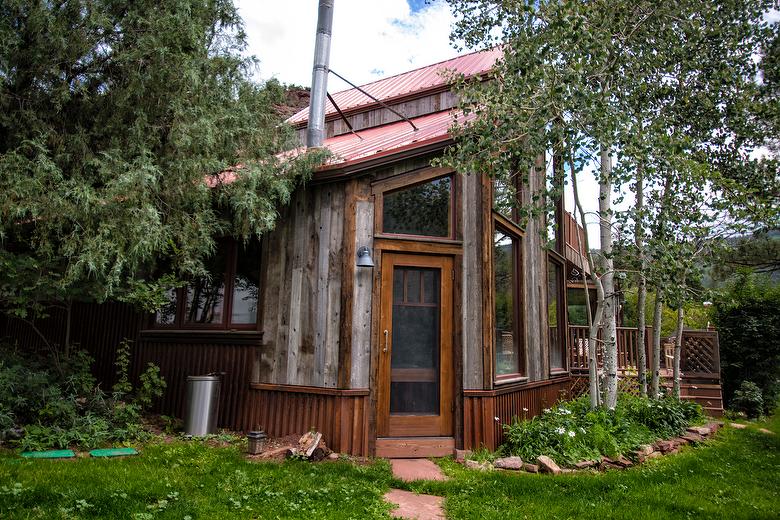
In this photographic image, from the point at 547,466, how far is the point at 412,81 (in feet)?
25.8

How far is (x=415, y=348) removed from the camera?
19.5ft

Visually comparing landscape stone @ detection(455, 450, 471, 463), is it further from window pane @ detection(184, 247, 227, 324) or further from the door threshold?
window pane @ detection(184, 247, 227, 324)

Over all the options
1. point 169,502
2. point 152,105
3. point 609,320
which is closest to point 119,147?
point 152,105

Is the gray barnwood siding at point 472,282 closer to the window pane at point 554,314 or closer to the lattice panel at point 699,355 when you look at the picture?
the window pane at point 554,314

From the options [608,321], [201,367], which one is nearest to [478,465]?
[608,321]

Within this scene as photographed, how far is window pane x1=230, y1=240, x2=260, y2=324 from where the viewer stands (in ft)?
21.4

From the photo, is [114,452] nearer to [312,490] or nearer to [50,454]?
[50,454]

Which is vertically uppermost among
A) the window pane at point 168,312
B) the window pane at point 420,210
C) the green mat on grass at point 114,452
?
the window pane at point 420,210

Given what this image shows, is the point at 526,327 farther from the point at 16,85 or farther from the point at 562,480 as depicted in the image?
the point at 16,85

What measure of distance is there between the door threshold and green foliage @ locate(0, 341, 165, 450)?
2524mm

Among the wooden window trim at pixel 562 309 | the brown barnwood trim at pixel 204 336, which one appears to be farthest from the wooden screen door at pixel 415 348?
the wooden window trim at pixel 562 309

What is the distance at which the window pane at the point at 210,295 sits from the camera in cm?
680

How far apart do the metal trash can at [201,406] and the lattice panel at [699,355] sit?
34.9 feet

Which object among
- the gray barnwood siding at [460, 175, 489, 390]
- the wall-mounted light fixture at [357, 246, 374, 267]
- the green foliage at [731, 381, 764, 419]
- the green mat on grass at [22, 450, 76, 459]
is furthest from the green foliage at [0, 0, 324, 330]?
the green foliage at [731, 381, 764, 419]
